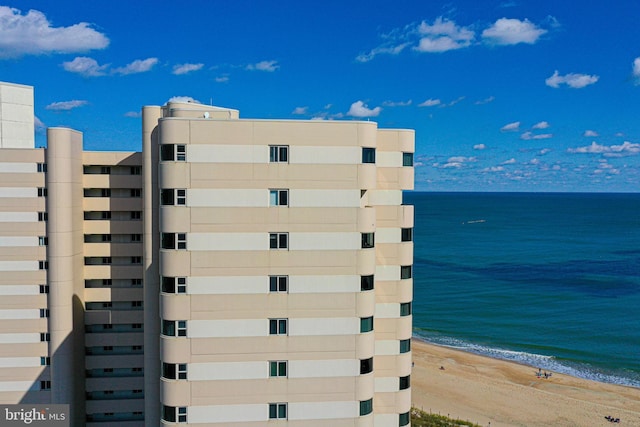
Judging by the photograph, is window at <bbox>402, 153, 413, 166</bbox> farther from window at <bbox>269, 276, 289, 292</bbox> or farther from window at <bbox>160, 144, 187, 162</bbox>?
window at <bbox>160, 144, 187, 162</bbox>

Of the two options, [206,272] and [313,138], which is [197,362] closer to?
[206,272]

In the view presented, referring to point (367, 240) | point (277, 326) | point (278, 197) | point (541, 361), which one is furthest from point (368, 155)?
point (541, 361)

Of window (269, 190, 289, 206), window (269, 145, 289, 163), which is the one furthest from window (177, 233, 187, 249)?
window (269, 145, 289, 163)

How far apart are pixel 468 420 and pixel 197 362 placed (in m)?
47.5

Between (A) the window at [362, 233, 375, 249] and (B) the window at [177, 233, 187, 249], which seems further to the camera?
(A) the window at [362, 233, 375, 249]

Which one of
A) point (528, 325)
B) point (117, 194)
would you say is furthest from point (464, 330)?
point (117, 194)

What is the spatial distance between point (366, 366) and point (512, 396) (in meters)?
52.5

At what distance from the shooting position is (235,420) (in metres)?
26.9

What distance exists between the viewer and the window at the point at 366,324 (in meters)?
27.6

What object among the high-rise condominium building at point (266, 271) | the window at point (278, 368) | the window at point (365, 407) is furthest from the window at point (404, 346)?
the window at point (278, 368)

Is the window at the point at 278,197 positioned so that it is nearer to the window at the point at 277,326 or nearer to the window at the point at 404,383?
the window at the point at 277,326

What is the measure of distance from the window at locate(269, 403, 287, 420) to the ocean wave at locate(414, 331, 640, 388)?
68.6 meters

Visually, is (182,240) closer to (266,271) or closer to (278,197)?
(266,271)

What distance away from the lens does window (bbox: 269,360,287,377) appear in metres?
27.1
